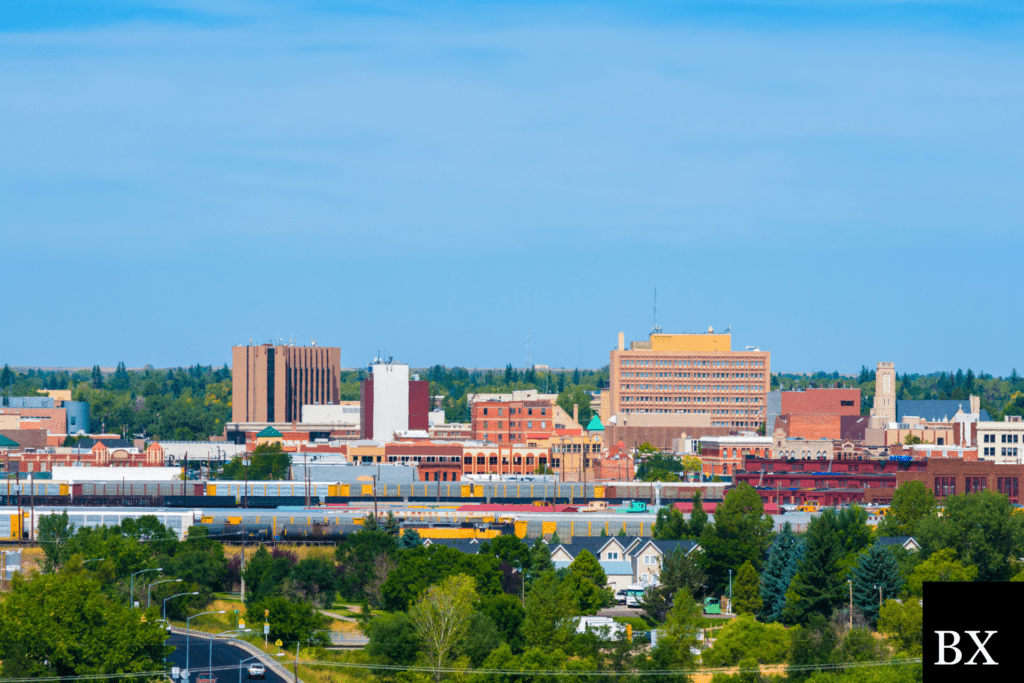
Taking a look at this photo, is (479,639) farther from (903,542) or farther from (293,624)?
(903,542)

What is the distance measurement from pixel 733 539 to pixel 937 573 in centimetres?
2096

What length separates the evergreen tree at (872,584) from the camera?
86125 millimetres

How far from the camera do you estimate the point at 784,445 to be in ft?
615

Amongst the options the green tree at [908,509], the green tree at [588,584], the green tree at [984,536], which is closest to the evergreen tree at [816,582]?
the green tree at [984,536]

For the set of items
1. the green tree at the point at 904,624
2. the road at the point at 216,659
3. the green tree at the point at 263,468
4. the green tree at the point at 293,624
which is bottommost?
the road at the point at 216,659

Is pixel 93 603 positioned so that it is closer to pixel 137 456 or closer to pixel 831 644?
pixel 831 644

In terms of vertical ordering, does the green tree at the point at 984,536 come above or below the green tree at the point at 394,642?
above

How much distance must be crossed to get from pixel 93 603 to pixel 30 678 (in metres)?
4.81

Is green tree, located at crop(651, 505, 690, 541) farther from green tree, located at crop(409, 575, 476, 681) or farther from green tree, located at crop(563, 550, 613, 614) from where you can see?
green tree, located at crop(409, 575, 476, 681)

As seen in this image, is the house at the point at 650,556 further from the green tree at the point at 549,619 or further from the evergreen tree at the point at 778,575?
the green tree at the point at 549,619

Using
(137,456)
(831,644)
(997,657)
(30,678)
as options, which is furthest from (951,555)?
(137,456)

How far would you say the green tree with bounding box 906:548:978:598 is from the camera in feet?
282

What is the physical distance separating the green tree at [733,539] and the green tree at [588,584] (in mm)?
7998

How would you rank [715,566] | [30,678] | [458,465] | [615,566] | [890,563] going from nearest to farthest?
[30,678] < [890,563] < [715,566] < [615,566] < [458,465]
